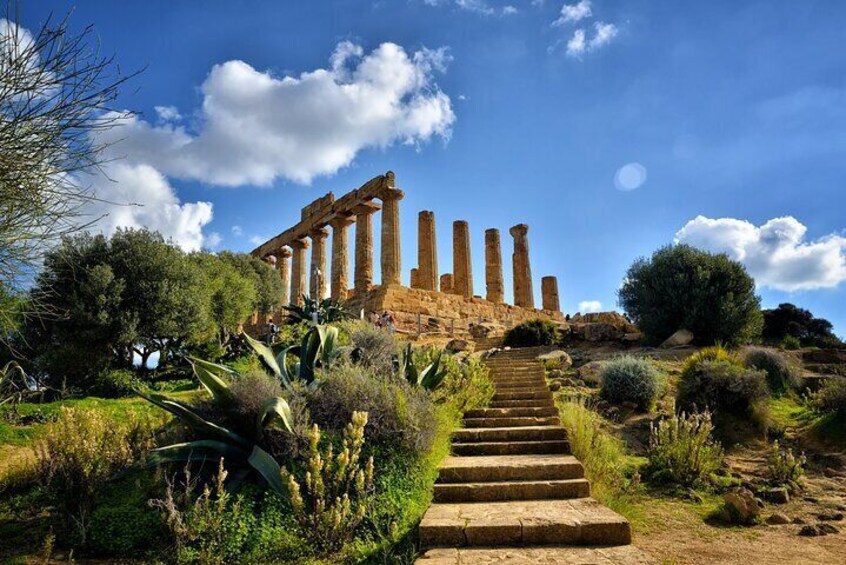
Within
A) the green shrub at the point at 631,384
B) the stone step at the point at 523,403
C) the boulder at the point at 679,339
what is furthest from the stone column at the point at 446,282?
the stone step at the point at 523,403

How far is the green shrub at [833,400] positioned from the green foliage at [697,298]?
358 inches

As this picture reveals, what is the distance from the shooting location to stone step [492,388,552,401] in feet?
32.6

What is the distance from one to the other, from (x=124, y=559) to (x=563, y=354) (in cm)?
1344

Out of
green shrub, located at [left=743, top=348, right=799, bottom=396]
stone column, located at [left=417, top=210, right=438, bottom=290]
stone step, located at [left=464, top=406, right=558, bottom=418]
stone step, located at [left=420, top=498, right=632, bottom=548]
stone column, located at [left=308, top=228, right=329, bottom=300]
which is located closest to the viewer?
stone step, located at [left=420, top=498, right=632, bottom=548]

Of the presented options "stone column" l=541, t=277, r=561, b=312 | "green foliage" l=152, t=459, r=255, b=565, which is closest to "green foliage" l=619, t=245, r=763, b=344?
"stone column" l=541, t=277, r=561, b=312

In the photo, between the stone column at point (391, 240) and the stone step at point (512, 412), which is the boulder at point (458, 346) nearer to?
the stone column at point (391, 240)

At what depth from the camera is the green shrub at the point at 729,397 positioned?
32.4 ft

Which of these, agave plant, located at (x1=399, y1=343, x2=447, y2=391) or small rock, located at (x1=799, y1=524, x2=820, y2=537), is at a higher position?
agave plant, located at (x1=399, y1=343, x2=447, y2=391)

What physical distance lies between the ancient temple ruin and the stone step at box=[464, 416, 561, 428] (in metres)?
14.2

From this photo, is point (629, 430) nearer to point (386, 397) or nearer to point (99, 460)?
point (386, 397)

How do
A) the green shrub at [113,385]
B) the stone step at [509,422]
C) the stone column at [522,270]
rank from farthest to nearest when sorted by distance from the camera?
1. the stone column at [522,270]
2. the green shrub at [113,385]
3. the stone step at [509,422]

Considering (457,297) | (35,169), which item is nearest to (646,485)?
(35,169)

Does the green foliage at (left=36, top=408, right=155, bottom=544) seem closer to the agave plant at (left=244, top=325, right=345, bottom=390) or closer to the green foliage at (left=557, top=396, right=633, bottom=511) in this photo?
the agave plant at (left=244, top=325, right=345, bottom=390)

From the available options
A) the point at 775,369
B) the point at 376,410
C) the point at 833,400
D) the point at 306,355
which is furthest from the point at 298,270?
the point at 833,400
